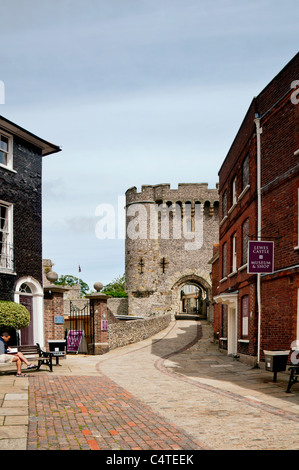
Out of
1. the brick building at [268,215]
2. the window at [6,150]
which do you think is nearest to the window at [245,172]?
the brick building at [268,215]

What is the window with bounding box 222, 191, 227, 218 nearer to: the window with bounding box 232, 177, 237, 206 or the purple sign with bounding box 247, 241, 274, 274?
the window with bounding box 232, 177, 237, 206

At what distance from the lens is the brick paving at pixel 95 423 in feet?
22.0

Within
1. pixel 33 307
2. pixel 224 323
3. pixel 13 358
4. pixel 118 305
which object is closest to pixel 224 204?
pixel 224 323

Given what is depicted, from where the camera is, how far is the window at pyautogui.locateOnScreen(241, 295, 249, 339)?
1853cm

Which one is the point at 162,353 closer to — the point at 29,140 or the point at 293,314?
the point at 293,314

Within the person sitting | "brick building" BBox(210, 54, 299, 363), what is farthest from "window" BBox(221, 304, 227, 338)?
the person sitting

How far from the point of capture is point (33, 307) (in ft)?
61.5

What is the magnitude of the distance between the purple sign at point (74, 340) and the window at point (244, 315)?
7241 millimetres

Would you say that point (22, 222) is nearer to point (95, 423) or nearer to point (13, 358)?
point (13, 358)

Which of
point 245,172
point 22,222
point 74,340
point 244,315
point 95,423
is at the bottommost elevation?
point 74,340

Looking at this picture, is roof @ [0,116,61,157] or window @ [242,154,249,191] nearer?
roof @ [0,116,61,157]

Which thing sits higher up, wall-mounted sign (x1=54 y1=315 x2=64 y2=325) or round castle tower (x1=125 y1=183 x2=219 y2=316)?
round castle tower (x1=125 y1=183 x2=219 y2=316)

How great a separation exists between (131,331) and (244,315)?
918 centimetres

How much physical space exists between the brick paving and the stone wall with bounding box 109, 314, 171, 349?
11.9 metres
